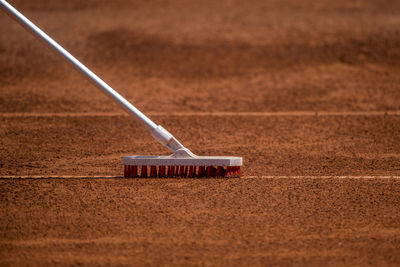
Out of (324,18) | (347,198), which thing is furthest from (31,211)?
(324,18)

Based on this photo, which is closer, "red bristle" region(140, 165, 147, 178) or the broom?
the broom

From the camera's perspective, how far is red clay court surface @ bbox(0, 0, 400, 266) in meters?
4.51

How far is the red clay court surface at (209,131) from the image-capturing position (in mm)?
4512

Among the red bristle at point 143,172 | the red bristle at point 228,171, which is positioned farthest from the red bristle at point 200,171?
the red bristle at point 143,172

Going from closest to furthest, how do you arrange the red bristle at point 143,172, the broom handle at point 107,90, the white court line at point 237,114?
the broom handle at point 107,90 → the red bristle at point 143,172 → the white court line at point 237,114

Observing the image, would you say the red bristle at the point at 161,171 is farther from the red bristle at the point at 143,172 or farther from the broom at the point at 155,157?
the red bristle at the point at 143,172

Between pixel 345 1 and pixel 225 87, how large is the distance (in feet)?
17.9

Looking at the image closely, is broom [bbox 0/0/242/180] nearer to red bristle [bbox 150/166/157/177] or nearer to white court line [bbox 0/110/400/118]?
red bristle [bbox 150/166/157/177]

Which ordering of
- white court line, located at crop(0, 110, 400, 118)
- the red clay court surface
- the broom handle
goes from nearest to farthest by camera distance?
the red clay court surface, the broom handle, white court line, located at crop(0, 110, 400, 118)

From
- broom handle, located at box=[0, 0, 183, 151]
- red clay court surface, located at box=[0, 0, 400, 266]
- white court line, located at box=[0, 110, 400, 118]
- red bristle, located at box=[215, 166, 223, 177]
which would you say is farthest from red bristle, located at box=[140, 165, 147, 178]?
white court line, located at box=[0, 110, 400, 118]

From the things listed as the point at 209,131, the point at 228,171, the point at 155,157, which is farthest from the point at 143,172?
the point at 209,131

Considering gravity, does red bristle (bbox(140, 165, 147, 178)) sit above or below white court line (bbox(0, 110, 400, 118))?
below

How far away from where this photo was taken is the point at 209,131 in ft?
25.0

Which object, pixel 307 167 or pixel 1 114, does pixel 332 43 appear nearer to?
pixel 307 167
